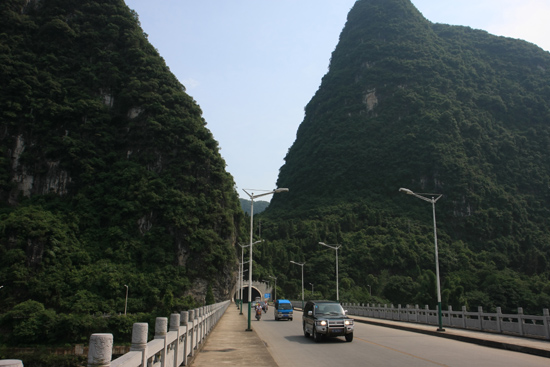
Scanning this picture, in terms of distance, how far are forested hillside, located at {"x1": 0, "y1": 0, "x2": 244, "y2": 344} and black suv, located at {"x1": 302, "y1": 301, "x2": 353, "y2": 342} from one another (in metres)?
43.2

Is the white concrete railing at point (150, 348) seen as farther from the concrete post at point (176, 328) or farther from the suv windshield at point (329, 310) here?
the suv windshield at point (329, 310)

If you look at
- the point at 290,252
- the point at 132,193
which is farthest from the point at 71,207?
the point at 290,252

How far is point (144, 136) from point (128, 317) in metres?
53.5

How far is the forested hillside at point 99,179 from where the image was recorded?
73.9 meters

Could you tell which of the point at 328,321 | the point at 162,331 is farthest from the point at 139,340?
the point at 328,321

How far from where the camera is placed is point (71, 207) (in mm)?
90250

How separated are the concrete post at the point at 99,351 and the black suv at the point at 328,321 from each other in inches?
597

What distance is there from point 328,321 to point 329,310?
→ 124 cm

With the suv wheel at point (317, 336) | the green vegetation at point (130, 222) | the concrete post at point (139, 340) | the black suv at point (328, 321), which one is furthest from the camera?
the green vegetation at point (130, 222)

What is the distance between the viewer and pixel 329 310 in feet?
64.7

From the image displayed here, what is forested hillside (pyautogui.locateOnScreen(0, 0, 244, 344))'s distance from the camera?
243 ft

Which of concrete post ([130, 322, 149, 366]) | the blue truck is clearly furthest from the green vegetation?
concrete post ([130, 322, 149, 366])

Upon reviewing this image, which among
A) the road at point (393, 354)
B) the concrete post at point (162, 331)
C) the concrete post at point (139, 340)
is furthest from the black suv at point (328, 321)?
the concrete post at point (139, 340)

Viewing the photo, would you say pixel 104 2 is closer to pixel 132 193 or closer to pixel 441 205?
pixel 132 193
